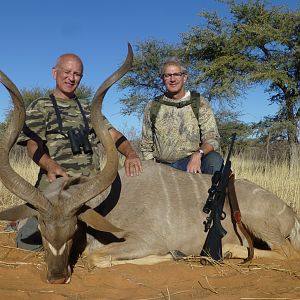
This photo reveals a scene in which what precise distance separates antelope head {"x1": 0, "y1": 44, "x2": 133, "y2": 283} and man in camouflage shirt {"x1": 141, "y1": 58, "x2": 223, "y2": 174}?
161cm

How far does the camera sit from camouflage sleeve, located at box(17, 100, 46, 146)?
401 centimetres

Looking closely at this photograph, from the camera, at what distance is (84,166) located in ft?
14.0

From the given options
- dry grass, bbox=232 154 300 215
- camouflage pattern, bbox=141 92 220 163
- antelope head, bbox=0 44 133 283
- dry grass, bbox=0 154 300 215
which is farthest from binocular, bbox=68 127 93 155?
dry grass, bbox=232 154 300 215

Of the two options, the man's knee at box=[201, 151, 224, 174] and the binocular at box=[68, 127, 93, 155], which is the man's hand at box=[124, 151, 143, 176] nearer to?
the binocular at box=[68, 127, 93, 155]

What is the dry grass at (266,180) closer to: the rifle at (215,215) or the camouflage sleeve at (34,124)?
the rifle at (215,215)

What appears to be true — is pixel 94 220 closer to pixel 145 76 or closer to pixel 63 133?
pixel 63 133

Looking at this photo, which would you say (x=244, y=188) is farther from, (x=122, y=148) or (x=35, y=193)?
Answer: (x=35, y=193)

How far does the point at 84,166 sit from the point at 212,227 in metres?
1.25

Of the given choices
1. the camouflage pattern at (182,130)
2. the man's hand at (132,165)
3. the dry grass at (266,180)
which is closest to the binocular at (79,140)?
the man's hand at (132,165)

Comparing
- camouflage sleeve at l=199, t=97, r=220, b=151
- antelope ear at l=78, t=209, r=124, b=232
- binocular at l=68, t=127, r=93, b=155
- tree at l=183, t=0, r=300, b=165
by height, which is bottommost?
antelope ear at l=78, t=209, r=124, b=232

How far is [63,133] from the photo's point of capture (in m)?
4.21

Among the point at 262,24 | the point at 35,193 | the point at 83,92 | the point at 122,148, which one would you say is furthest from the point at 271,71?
the point at 35,193

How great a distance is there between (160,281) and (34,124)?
5.75 ft

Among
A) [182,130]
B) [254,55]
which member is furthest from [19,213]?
[254,55]
